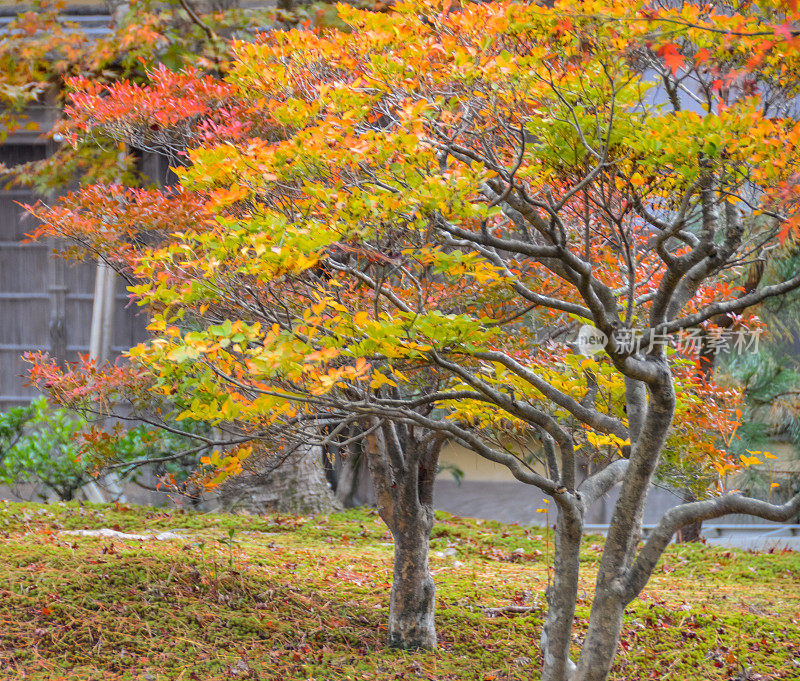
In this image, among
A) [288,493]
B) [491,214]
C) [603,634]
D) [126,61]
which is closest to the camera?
[491,214]

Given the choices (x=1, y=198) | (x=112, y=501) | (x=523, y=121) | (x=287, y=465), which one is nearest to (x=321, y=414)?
(x=523, y=121)

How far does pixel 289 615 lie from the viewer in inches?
180

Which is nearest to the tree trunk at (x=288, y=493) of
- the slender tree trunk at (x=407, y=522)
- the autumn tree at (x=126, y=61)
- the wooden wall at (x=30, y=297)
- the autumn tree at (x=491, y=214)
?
the autumn tree at (x=126, y=61)

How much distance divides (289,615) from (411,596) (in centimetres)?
76

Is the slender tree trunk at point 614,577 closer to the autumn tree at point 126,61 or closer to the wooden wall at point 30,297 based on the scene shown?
the autumn tree at point 126,61

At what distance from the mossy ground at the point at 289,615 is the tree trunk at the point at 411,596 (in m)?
0.10

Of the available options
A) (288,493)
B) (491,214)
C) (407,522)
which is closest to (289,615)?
(407,522)

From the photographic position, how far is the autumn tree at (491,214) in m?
2.66

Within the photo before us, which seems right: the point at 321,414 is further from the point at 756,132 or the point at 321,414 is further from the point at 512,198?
the point at 756,132

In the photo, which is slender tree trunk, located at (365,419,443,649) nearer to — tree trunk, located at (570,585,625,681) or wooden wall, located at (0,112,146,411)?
tree trunk, located at (570,585,625,681)

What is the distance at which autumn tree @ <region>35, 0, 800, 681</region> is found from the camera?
2.66 m

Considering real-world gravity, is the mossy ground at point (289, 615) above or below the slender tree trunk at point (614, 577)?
below

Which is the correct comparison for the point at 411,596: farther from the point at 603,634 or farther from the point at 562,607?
the point at 603,634

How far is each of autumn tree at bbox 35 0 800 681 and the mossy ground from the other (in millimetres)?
1074
